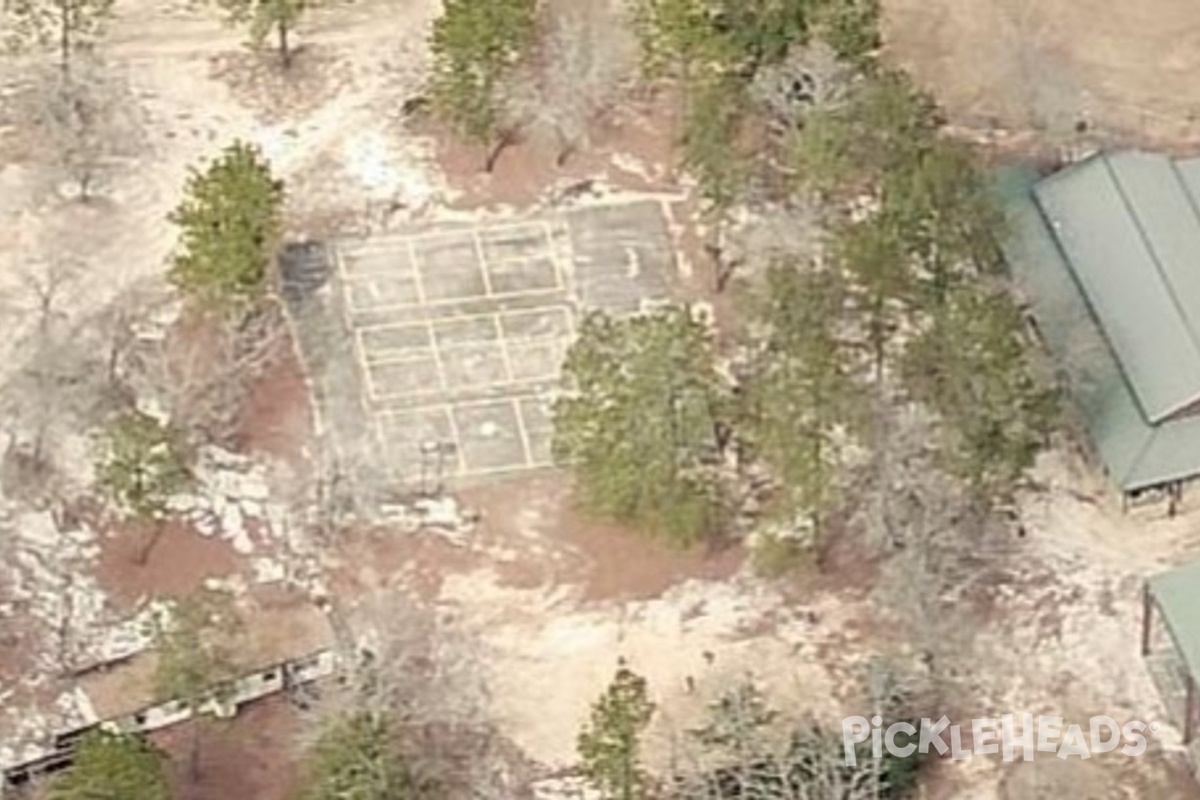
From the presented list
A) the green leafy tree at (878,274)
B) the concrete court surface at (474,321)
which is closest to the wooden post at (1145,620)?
the green leafy tree at (878,274)

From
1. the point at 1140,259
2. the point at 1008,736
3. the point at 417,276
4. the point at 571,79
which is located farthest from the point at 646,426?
the point at 571,79

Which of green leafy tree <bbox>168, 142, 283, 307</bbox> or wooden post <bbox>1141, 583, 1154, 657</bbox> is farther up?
green leafy tree <bbox>168, 142, 283, 307</bbox>

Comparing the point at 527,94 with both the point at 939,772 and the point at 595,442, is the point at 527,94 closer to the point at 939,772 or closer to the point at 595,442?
the point at 595,442

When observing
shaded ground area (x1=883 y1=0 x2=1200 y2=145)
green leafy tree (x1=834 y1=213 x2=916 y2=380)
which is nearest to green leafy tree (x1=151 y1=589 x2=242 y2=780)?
green leafy tree (x1=834 y1=213 x2=916 y2=380)

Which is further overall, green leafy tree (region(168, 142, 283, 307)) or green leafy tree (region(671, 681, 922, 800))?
green leafy tree (region(168, 142, 283, 307))

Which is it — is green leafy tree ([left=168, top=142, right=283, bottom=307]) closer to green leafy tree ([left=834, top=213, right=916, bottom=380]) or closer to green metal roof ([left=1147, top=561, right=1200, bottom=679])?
green leafy tree ([left=834, top=213, right=916, bottom=380])

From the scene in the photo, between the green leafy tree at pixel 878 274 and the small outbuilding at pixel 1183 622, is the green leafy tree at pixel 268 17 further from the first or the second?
the small outbuilding at pixel 1183 622

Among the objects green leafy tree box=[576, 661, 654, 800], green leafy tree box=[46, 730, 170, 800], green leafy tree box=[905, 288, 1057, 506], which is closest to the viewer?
green leafy tree box=[46, 730, 170, 800]
